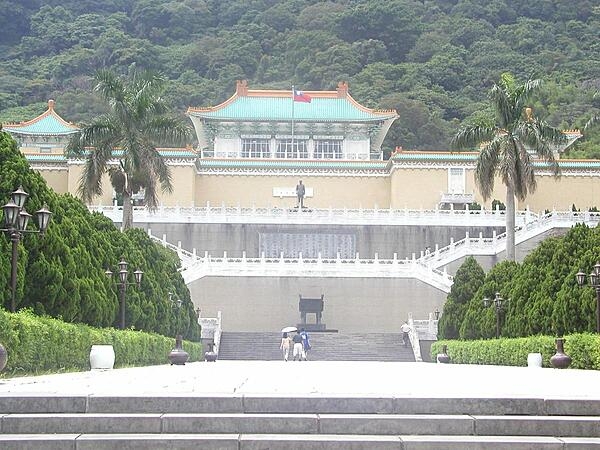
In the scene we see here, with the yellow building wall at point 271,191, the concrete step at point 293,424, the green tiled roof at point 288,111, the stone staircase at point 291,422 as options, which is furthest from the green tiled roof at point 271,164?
the concrete step at point 293,424

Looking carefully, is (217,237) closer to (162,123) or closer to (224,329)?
(224,329)

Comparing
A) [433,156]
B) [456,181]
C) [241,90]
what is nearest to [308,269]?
[433,156]

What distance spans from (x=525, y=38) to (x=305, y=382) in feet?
250

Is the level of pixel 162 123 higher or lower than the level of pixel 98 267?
higher

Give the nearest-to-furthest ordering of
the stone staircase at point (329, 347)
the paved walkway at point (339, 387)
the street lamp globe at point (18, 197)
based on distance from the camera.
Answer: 1. the paved walkway at point (339, 387)
2. the street lamp globe at point (18, 197)
3. the stone staircase at point (329, 347)

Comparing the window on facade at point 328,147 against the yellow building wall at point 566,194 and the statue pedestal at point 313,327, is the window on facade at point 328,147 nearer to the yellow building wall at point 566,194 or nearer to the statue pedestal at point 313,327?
the yellow building wall at point 566,194

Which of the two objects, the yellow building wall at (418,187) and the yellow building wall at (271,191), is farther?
the yellow building wall at (271,191)

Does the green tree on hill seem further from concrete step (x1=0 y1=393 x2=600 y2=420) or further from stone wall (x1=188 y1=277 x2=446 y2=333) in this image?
stone wall (x1=188 y1=277 x2=446 y2=333)

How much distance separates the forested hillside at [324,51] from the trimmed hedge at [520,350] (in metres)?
41.2

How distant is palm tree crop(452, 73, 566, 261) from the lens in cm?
2969

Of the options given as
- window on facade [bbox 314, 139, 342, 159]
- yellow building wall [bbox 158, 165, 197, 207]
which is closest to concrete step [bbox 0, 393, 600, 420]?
yellow building wall [bbox 158, 165, 197, 207]

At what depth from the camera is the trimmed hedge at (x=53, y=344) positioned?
12250 mm

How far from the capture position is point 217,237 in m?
43.8

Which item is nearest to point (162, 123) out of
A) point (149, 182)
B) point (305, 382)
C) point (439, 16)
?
point (149, 182)
